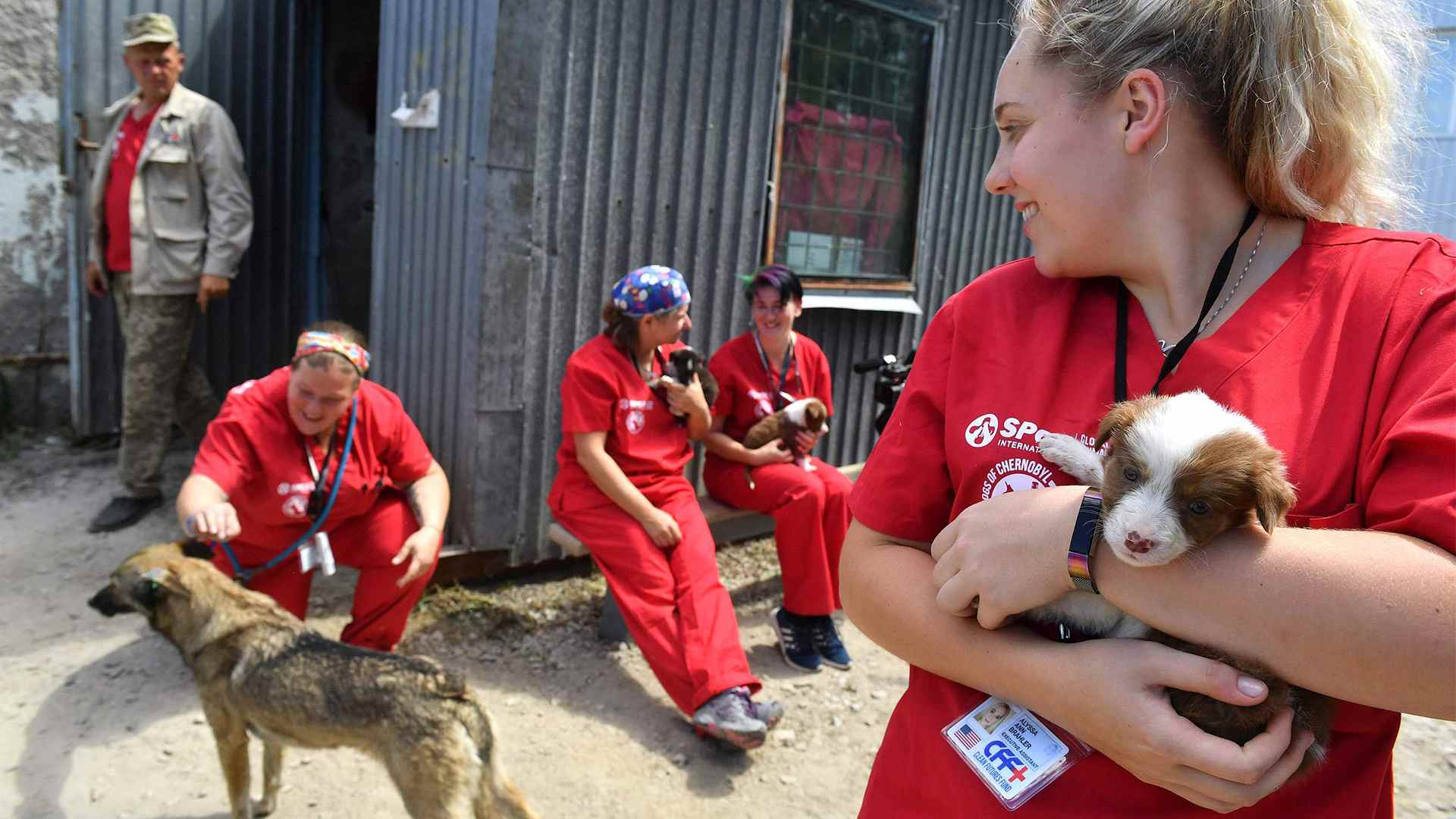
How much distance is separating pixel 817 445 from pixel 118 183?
16.1ft

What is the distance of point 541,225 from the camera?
4891 millimetres

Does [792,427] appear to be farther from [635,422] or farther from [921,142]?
[921,142]

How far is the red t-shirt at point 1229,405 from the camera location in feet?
3.51

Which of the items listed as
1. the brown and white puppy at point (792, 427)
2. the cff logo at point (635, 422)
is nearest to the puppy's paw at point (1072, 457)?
the cff logo at point (635, 422)

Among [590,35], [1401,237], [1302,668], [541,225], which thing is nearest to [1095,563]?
[1302,668]

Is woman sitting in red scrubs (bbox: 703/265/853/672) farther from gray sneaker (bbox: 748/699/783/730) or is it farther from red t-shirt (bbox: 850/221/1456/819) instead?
red t-shirt (bbox: 850/221/1456/819)

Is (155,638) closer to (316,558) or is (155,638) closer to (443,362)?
(316,558)

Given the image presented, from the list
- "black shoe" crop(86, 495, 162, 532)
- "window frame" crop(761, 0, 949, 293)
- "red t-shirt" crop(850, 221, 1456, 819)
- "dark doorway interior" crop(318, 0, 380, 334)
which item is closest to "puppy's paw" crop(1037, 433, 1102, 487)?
"red t-shirt" crop(850, 221, 1456, 819)

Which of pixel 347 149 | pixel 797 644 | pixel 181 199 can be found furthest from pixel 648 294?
pixel 347 149

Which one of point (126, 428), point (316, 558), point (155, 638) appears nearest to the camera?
point (316, 558)

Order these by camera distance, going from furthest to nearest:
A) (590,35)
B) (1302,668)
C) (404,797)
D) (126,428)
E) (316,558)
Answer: (126,428), (590,35), (316,558), (404,797), (1302,668)

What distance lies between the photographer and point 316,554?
13.1ft

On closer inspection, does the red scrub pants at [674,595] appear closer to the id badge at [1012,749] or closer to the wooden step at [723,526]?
the wooden step at [723,526]

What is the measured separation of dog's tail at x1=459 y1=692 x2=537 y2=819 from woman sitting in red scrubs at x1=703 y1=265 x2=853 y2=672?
2.03 m
